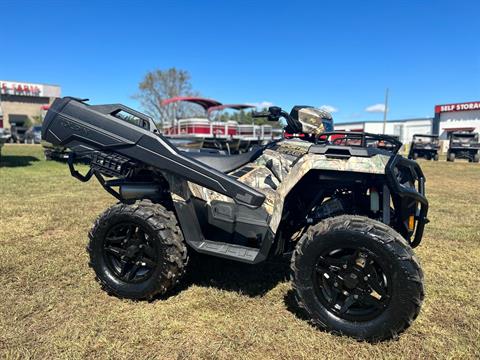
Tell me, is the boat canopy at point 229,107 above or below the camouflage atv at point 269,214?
above

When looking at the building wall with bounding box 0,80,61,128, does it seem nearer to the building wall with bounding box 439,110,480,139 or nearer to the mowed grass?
the building wall with bounding box 439,110,480,139

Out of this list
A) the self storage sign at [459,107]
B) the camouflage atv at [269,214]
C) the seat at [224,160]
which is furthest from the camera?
the self storage sign at [459,107]

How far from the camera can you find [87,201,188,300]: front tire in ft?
9.16

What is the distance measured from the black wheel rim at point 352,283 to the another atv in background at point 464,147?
23590 millimetres

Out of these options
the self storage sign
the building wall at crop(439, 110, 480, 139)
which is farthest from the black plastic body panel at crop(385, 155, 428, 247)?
the self storage sign

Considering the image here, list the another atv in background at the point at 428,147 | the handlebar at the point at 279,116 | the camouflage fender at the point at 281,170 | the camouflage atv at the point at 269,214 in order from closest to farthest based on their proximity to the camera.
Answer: the camouflage atv at the point at 269,214
the camouflage fender at the point at 281,170
the handlebar at the point at 279,116
the another atv in background at the point at 428,147

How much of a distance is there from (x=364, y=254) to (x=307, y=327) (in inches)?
26.2

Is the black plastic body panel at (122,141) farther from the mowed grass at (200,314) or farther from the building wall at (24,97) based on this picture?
the building wall at (24,97)

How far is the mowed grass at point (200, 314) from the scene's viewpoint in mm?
2322

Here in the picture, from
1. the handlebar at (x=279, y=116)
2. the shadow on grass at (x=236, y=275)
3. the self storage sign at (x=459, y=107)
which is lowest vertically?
the shadow on grass at (x=236, y=275)

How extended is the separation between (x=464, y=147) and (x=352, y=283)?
79.9 ft

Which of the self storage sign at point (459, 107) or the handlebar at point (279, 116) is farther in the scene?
the self storage sign at point (459, 107)

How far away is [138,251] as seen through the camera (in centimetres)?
290

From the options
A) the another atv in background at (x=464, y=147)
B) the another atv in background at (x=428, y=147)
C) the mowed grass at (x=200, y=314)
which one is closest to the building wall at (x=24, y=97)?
the another atv in background at (x=428, y=147)
